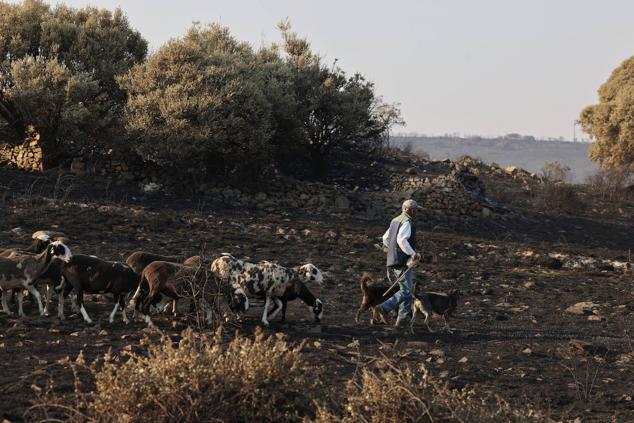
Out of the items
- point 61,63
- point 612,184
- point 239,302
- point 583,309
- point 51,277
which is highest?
point 61,63

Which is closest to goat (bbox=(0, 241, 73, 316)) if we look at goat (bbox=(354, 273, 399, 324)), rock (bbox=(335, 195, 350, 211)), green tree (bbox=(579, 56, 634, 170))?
goat (bbox=(354, 273, 399, 324))

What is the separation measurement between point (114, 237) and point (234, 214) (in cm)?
559

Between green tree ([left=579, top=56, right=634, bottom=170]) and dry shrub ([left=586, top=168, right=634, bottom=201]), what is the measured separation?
3.90 feet

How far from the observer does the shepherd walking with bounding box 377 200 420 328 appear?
12.1 metres

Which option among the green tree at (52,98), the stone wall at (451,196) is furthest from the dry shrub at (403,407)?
the stone wall at (451,196)

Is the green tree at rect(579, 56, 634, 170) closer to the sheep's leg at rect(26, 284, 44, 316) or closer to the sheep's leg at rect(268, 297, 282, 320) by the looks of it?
the sheep's leg at rect(268, 297, 282, 320)

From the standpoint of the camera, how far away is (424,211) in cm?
2684

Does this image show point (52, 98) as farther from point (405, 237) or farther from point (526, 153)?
point (526, 153)

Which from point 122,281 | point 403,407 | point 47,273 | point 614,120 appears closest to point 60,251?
point 47,273

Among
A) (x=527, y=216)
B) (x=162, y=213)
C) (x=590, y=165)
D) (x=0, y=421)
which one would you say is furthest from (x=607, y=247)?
(x=590, y=165)

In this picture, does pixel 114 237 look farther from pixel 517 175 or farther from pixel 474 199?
pixel 517 175

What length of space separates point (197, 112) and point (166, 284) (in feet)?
51.7

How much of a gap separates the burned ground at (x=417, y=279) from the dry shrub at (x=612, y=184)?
7464 mm

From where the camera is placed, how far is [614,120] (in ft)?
135
